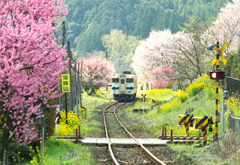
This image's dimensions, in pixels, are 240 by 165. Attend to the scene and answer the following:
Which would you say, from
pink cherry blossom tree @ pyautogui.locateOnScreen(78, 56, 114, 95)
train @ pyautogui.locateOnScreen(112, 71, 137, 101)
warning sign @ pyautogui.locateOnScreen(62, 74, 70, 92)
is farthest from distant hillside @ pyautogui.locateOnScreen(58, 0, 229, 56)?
warning sign @ pyautogui.locateOnScreen(62, 74, 70, 92)

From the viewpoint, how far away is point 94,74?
177ft

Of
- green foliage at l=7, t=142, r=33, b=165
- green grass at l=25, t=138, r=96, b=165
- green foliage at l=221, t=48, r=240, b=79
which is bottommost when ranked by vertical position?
green grass at l=25, t=138, r=96, b=165

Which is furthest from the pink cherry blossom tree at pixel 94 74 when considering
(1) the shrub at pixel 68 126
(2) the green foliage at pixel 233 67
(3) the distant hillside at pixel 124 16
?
(3) the distant hillside at pixel 124 16

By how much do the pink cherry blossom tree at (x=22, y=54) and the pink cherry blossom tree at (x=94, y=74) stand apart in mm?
45128

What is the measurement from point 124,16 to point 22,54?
158321mm

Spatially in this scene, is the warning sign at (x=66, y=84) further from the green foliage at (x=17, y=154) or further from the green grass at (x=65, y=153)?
the green foliage at (x=17, y=154)

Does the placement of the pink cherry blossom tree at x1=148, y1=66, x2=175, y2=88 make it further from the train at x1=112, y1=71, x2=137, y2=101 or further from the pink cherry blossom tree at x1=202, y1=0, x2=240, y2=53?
the pink cherry blossom tree at x1=202, y1=0, x2=240, y2=53

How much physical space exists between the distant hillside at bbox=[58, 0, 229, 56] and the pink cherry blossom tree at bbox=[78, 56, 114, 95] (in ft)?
240

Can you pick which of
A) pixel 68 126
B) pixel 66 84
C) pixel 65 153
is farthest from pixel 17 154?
pixel 68 126

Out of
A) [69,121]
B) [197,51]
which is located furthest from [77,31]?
[69,121]

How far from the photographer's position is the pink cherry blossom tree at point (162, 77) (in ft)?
135

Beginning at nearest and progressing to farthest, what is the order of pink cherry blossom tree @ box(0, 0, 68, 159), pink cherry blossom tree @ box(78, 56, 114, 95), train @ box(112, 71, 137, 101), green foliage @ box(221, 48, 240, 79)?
pink cherry blossom tree @ box(0, 0, 68, 159)
green foliage @ box(221, 48, 240, 79)
train @ box(112, 71, 137, 101)
pink cherry blossom tree @ box(78, 56, 114, 95)

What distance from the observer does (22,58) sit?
7141 mm

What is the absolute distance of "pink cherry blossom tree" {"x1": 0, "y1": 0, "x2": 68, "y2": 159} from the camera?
22.2ft
